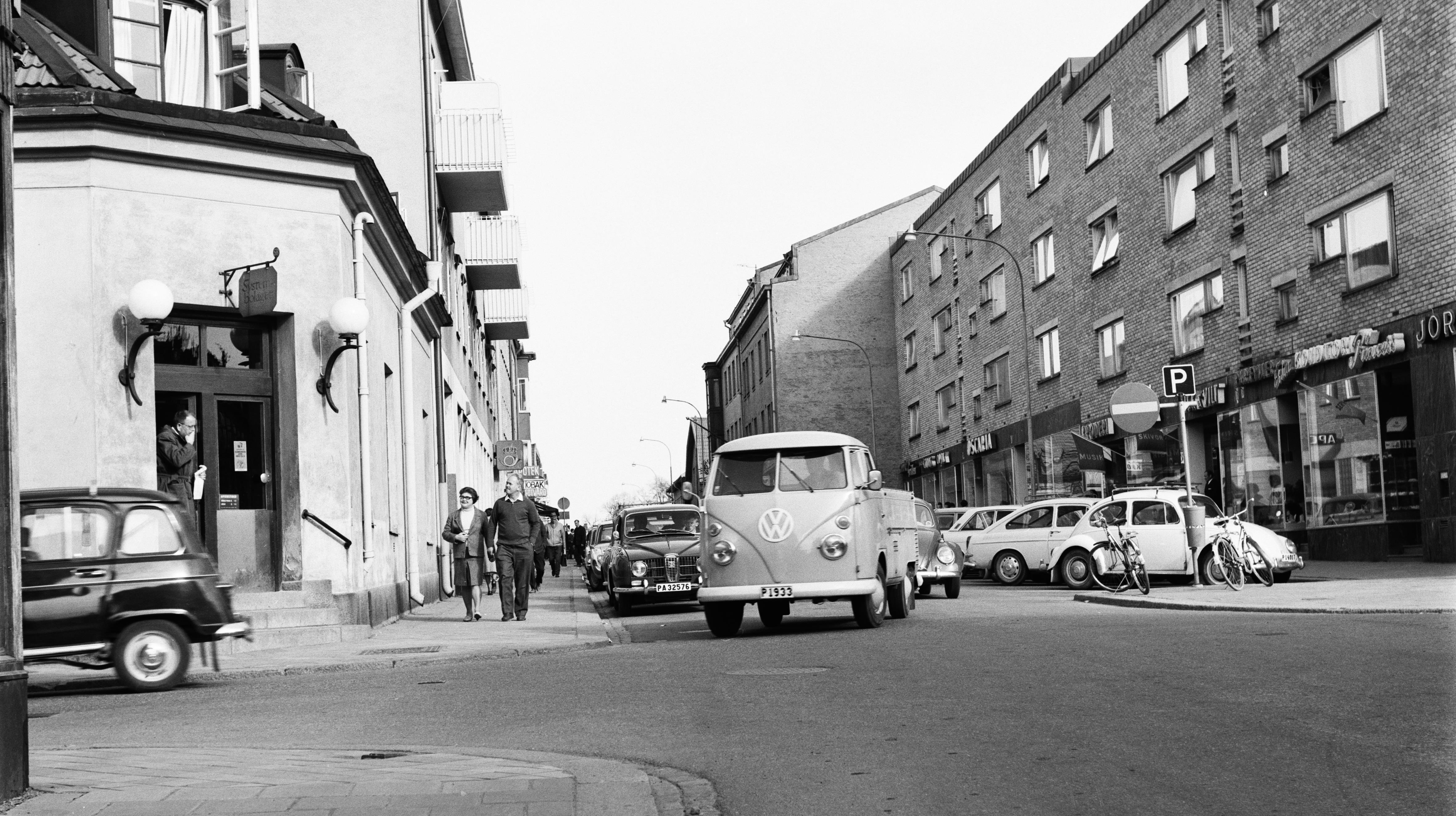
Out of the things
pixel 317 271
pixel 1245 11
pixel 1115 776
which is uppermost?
pixel 1245 11

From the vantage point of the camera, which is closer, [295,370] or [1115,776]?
[1115,776]

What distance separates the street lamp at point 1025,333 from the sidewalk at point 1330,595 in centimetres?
1440

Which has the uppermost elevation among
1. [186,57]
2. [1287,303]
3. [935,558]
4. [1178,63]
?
[1178,63]

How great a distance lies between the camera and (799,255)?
69.9 m

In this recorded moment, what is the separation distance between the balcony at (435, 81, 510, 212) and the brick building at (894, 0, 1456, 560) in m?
14.0

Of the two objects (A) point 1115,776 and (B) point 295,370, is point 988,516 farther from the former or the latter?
(A) point 1115,776

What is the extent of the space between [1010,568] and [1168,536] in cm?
461

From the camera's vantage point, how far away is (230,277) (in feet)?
54.5

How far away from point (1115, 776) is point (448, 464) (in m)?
27.3

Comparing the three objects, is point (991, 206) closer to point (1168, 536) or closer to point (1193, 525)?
point (1168, 536)

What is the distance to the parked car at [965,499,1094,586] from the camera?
25859 millimetres

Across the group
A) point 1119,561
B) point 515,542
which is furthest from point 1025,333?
point 515,542

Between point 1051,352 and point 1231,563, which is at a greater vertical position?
point 1051,352

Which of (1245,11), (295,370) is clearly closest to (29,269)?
(295,370)
